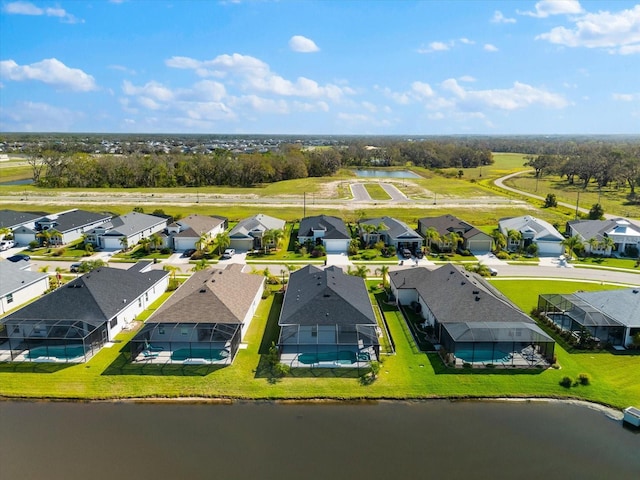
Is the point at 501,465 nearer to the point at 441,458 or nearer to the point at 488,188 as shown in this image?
the point at 441,458

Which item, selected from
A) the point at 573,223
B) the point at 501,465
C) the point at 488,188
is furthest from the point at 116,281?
the point at 488,188

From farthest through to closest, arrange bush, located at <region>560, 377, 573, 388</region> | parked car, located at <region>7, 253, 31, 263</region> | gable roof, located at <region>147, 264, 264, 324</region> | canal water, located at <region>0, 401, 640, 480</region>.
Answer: parked car, located at <region>7, 253, 31, 263</region>
gable roof, located at <region>147, 264, 264, 324</region>
bush, located at <region>560, 377, 573, 388</region>
canal water, located at <region>0, 401, 640, 480</region>

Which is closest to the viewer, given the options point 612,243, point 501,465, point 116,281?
point 501,465

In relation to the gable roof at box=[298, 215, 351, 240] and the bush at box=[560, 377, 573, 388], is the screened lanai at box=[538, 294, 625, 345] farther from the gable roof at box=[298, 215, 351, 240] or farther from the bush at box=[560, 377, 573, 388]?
the gable roof at box=[298, 215, 351, 240]

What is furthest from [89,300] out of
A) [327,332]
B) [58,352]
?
[327,332]

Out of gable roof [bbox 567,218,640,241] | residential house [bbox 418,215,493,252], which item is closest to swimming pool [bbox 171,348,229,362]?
residential house [bbox 418,215,493,252]

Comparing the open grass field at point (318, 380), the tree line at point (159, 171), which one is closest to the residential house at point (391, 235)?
the open grass field at point (318, 380)

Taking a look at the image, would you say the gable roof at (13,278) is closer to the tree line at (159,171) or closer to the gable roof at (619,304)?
the gable roof at (619,304)
